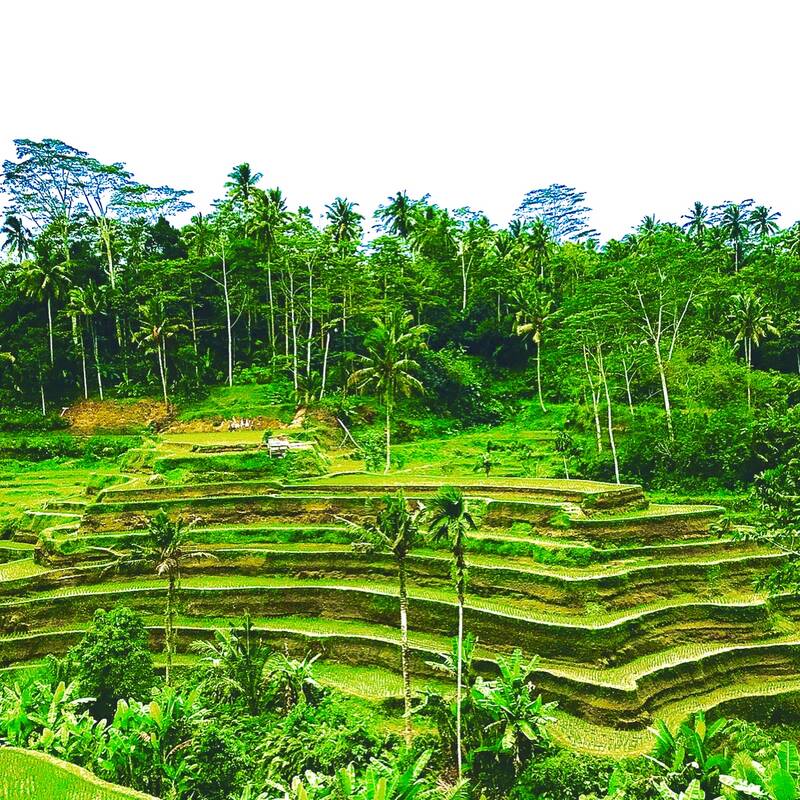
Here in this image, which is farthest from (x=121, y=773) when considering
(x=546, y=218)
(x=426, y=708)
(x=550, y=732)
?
(x=546, y=218)

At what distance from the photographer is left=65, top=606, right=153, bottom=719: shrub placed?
13.4m

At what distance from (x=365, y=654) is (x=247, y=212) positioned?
113 feet

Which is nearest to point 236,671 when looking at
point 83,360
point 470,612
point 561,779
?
point 470,612

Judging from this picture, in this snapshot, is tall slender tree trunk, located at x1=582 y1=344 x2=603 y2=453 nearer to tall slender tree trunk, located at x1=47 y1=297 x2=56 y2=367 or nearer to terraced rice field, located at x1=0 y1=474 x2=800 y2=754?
terraced rice field, located at x1=0 y1=474 x2=800 y2=754

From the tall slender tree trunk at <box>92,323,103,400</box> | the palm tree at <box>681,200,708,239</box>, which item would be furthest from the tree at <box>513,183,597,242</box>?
the tall slender tree trunk at <box>92,323,103,400</box>

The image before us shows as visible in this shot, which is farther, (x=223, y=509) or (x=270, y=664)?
(x=223, y=509)

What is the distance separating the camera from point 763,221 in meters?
50.8

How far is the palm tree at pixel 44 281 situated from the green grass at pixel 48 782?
37.3 metres

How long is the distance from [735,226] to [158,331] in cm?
4571

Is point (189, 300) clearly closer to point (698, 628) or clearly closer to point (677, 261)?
point (677, 261)

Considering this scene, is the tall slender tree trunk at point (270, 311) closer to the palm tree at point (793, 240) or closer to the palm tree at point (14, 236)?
the palm tree at point (14, 236)

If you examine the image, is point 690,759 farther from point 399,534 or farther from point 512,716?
point 399,534

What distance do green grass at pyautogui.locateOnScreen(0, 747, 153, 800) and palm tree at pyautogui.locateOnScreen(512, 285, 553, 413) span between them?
112 ft

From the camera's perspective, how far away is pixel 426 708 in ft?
43.5
